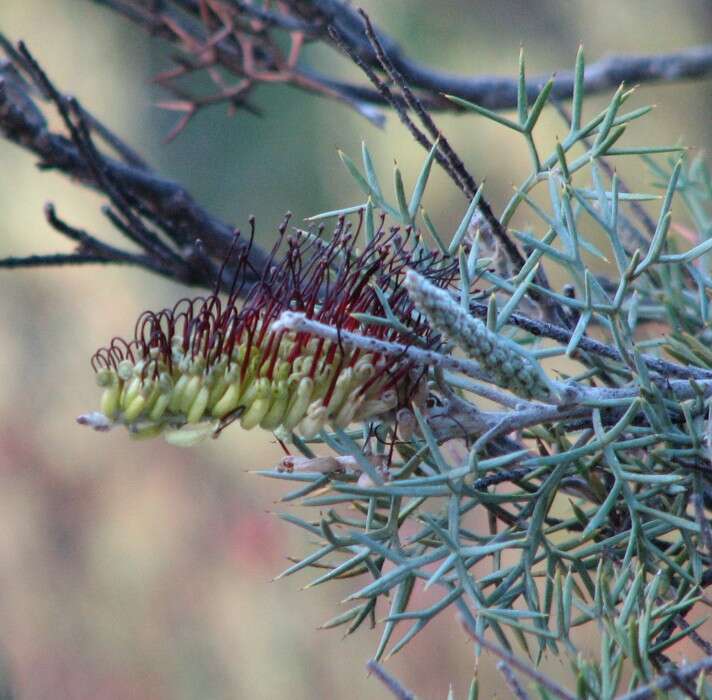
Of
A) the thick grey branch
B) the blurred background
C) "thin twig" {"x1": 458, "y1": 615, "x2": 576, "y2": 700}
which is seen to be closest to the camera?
"thin twig" {"x1": 458, "y1": 615, "x2": 576, "y2": 700}

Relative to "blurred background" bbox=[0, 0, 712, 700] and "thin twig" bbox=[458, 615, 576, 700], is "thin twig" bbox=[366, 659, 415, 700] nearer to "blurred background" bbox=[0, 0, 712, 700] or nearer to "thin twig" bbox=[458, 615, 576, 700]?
"thin twig" bbox=[458, 615, 576, 700]

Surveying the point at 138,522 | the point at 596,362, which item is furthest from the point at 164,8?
the point at 138,522

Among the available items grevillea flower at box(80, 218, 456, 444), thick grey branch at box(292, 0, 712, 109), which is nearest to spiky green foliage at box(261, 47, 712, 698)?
grevillea flower at box(80, 218, 456, 444)

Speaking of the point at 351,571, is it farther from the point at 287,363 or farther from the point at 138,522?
the point at 138,522

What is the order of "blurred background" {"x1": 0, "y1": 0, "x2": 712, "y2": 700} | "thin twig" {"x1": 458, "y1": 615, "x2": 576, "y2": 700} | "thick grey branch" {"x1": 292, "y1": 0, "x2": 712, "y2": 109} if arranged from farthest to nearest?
1. "blurred background" {"x1": 0, "y1": 0, "x2": 712, "y2": 700}
2. "thick grey branch" {"x1": 292, "y1": 0, "x2": 712, "y2": 109}
3. "thin twig" {"x1": 458, "y1": 615, "x2": 576, "y2": 700}

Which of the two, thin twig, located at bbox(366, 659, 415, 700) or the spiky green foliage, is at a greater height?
the spiky green foliage

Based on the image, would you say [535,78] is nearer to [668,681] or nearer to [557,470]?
[557,470]

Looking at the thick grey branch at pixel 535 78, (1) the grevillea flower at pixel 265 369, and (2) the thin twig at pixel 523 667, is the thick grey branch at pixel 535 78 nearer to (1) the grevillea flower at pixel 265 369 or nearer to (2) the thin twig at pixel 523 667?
(1) the grevillea flower at pixel 265 369
